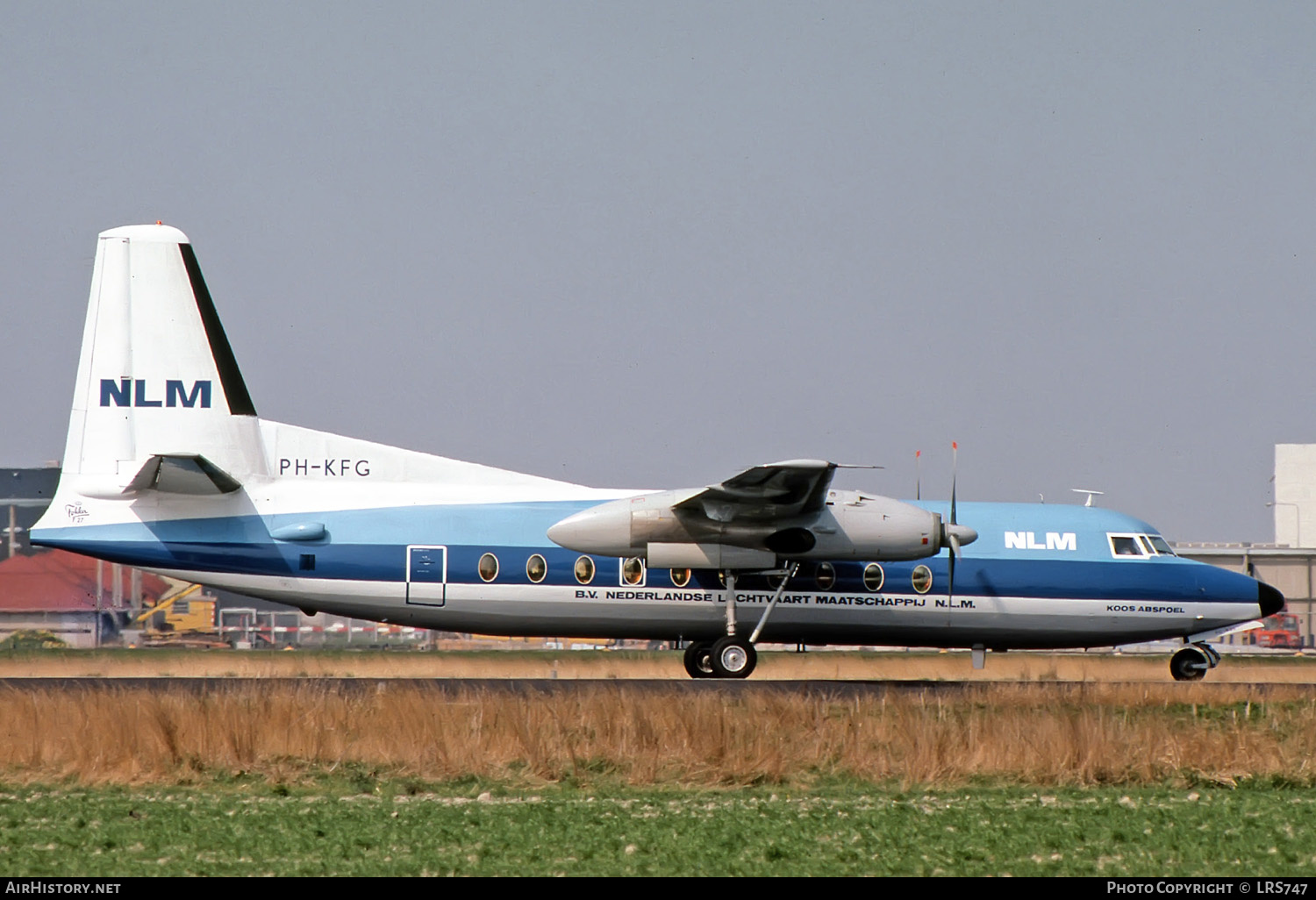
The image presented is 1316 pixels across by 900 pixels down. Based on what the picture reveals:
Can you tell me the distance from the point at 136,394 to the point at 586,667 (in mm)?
13682

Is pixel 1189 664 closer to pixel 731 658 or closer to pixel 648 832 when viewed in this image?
pixel 731 658

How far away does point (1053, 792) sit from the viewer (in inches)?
494

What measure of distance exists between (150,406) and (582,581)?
23.3 feet

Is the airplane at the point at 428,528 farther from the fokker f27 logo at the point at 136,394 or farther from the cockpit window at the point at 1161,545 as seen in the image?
the cockpit window at the point at 1161,545

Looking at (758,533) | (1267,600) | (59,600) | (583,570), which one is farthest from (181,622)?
(1267,600)

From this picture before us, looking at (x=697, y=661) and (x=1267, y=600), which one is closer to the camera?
(x=697, y=661)

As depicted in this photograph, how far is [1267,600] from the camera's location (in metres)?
24.5

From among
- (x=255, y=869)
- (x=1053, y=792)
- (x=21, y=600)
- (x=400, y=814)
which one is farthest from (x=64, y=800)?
(x=21, y=600)

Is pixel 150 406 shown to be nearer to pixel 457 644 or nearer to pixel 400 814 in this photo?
pixel 400 814

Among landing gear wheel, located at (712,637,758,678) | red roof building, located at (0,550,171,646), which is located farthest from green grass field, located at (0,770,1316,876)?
red roof building, located at (0,550,171,646)

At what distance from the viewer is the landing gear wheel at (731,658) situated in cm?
2139

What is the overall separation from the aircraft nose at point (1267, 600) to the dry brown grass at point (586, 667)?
160 inches

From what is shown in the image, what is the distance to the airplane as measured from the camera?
20.9 m

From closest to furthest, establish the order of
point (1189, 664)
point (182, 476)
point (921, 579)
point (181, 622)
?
point (182, 476) < point (921, 579) < point (1189, 664) < point (181, 622)
